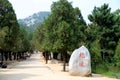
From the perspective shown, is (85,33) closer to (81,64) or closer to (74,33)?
(74,33)

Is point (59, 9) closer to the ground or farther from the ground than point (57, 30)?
farther from the ground

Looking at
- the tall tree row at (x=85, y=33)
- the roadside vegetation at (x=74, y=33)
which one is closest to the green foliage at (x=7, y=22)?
the roadside vegetation at (x=74, y=33)

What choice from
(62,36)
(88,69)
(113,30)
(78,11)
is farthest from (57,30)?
(78,11)

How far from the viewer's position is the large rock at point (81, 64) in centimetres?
2736

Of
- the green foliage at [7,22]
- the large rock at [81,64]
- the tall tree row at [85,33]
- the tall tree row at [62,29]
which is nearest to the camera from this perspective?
the large rock at [81,64]

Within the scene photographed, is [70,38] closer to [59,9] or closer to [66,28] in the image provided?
[66,28]

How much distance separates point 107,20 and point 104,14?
1311 millimetres

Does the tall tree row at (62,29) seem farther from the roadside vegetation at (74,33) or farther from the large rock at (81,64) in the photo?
the large rock at (81,64)

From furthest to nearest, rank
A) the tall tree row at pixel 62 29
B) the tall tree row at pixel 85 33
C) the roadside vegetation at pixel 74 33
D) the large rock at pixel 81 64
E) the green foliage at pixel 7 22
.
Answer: the green foliage at pixel 7 22, the roadside vegetation at pixel 74 33, the tall tree row at pixel 85 33, the tall tree row at pixel 62 29, the large rock at pixel 81 64

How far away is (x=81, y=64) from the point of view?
2750 cm

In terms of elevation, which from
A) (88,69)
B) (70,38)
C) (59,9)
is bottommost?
(88,69)

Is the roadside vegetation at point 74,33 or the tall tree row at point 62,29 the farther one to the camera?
the roadside vegetation at point 74,33

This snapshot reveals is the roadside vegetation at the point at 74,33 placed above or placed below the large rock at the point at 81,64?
above

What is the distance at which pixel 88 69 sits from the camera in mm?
27375
